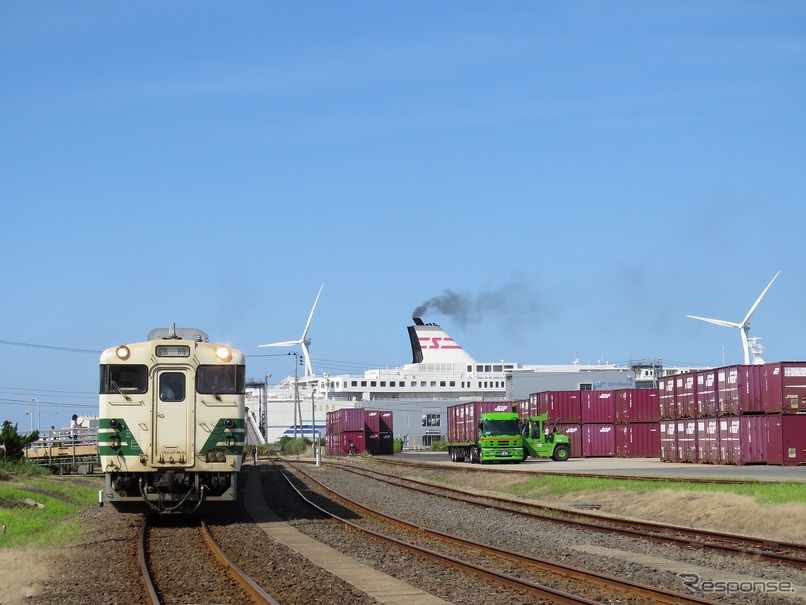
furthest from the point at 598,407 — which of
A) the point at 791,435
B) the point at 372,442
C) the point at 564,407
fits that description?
the point at 372,442

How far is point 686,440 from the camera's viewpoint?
46.2 m

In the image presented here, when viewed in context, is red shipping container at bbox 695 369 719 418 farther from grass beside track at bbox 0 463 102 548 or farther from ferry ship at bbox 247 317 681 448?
ferry ship at bbox 247 317 681 448

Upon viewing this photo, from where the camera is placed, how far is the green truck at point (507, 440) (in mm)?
52791

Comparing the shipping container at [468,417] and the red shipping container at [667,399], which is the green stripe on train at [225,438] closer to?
the red shipping container at [667,399]

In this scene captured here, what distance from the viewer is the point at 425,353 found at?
447ft

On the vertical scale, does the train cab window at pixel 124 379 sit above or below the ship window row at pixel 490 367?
below

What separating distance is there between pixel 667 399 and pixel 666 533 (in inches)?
1221

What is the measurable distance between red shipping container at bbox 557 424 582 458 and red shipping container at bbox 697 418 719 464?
15105 mm

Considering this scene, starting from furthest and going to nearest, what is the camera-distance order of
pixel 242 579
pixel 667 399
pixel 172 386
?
pixel 667 399
pixel 172 386
pixel 242 579

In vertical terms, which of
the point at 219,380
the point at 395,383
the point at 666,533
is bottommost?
the point at 666,533

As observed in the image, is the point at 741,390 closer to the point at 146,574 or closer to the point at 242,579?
the point at 242,579

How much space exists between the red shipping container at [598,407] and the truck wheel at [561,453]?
13.4ft

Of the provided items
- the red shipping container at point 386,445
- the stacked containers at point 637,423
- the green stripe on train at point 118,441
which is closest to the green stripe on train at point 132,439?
the green stripe on train at point 118,441

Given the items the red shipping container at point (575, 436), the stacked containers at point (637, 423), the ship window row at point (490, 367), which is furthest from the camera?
the ship window row at point (490, 367)
